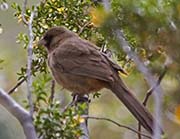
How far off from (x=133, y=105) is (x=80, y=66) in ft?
2.44

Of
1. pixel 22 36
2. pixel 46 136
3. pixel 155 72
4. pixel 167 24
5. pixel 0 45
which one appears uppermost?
pixel 0 45

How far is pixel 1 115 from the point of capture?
22.5 feet

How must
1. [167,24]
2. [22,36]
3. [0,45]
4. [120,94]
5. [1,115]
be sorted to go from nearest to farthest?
[167,24] → [22,36] → [120,94] → [1,115] → [0,45]

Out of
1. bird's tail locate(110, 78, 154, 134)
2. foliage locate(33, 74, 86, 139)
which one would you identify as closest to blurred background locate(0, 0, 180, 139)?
bird's tail locate(110, 78, 154, 134)

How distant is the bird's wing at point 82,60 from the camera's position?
4.86 meters

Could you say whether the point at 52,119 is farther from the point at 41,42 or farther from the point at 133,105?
the point at 41,42

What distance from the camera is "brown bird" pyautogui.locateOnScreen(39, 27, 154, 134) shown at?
478cm

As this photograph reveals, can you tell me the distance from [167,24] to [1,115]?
4155 mm

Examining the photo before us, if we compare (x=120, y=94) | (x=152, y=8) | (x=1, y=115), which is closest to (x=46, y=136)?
(x=152, y=8)

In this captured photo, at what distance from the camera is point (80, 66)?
5012 mm

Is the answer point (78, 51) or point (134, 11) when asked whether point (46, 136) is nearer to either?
point (134, 11)

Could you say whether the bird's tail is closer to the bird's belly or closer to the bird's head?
the bird's belly

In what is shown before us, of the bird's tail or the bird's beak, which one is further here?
the bird's beak

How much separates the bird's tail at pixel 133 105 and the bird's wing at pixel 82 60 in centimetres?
7
